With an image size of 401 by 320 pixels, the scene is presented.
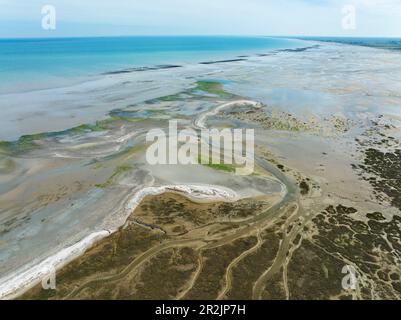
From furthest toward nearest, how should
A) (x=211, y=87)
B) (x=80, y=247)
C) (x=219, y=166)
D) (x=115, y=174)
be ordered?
(x=211, y=87), (x=219, y=166), (x=115, y=174), (x=80, y=247)

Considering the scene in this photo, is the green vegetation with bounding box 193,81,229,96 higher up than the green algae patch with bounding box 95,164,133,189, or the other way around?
the green vegetation with bounding box 193,81,229,96

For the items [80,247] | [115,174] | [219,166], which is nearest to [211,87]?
[219,166]

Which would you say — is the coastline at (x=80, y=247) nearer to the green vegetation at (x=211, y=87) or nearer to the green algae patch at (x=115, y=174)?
the green algae patch at (x=115, y=174)

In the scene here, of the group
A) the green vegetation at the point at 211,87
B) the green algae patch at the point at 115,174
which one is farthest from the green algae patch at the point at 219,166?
the green vegetation at the point at 211,87

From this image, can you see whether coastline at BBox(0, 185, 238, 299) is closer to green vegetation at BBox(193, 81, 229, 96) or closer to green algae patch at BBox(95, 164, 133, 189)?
green algae patch at BBox(95, 164, 133, 189)

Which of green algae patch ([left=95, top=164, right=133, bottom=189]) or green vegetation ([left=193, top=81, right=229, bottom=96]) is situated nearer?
green algae patch ([left=95, top=164, right=133, bottom=189])

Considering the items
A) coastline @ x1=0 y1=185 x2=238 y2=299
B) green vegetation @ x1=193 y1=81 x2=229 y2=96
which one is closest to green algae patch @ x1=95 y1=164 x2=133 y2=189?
coastline @ x1=0 y1=185 x2=238 y2=299

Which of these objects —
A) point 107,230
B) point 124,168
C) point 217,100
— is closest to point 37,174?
point 124,168

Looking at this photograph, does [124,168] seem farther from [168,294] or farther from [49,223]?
[168,294]

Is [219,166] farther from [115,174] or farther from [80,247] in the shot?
[80,247]
